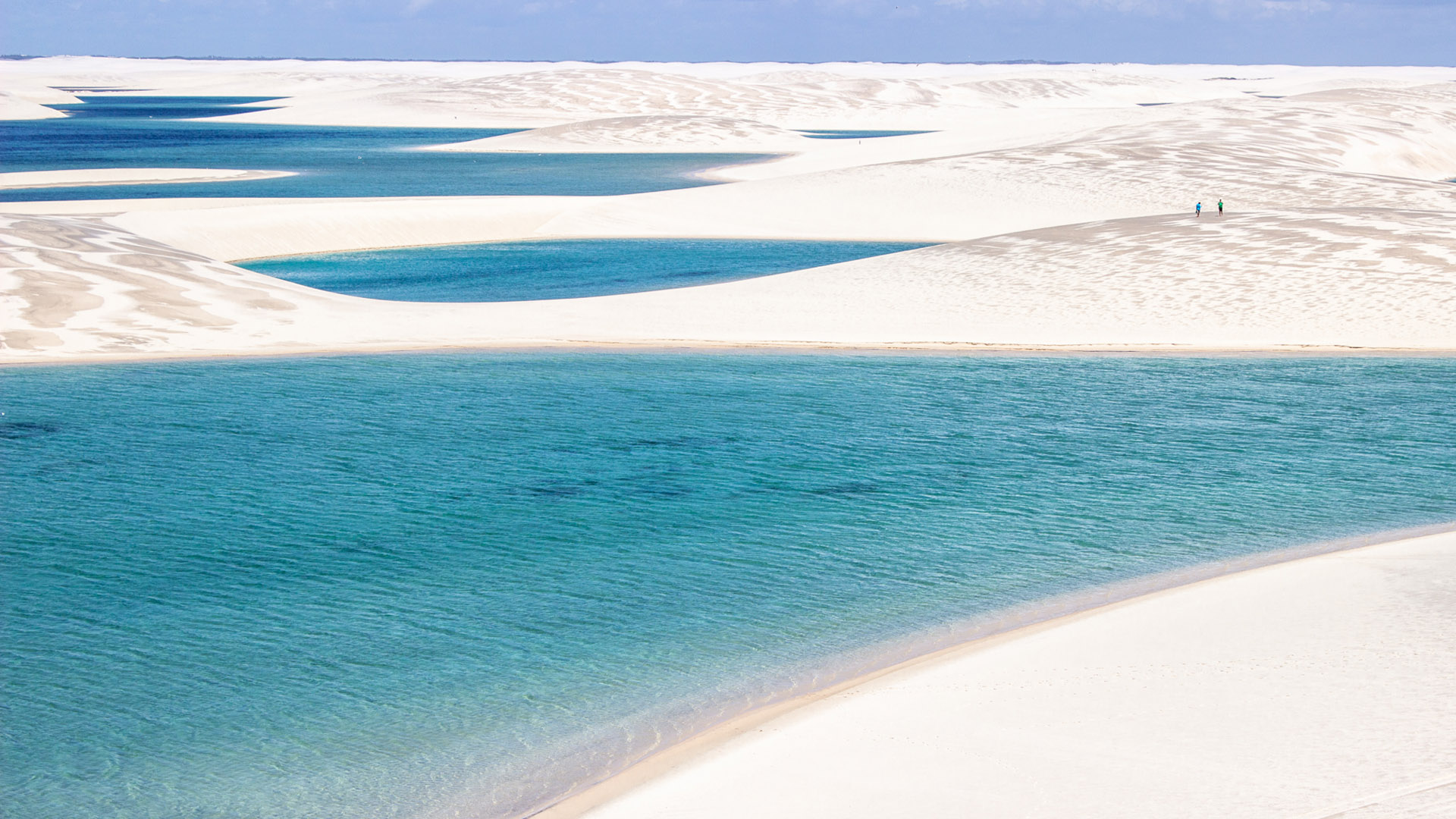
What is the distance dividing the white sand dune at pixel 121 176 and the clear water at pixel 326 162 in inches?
48.7

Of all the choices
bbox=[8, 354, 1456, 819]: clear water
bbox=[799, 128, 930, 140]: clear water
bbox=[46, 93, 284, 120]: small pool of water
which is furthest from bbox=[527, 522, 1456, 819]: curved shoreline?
bbox=[46, 93, 284, 120]: small pool of water

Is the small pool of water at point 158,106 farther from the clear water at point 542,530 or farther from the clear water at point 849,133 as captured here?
the clear water at point 542,530

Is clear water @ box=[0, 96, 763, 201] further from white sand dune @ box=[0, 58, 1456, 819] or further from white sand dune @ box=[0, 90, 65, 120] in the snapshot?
white sand dune @ box=[0, 90, 65, 120]

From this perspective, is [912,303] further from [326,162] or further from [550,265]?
[326,162]

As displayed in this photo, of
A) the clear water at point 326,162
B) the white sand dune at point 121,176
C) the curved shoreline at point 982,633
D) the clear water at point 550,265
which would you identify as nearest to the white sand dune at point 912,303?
the clear water at point 550,265

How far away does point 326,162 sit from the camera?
6056 cm

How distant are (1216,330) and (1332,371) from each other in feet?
8.04

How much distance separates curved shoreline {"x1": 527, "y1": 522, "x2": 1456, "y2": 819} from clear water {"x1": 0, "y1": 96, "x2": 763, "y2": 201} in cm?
3618

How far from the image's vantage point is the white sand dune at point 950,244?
19.8m

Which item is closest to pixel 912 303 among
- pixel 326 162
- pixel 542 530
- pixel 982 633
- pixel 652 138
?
pixel 542 530

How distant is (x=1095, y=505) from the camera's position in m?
11.1

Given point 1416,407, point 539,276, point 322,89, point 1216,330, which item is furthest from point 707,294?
Answer: point 322,89

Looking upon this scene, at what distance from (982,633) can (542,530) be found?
3.88m

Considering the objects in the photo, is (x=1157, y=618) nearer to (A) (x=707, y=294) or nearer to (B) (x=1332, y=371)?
(B) (x=1332, y=371)
